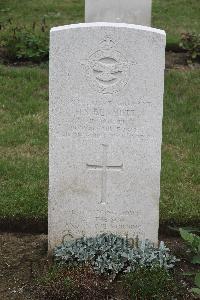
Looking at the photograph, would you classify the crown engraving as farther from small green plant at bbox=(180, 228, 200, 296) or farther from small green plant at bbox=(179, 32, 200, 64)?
small green plant at bbox=(179, 32, 200, 64)

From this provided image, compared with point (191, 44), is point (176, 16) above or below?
above

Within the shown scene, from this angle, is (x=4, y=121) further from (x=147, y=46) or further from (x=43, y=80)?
(x=147, y=46)

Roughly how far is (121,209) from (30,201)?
1.13 metres

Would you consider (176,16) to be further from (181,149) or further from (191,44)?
(181,149)

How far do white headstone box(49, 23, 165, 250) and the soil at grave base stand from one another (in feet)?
0.59

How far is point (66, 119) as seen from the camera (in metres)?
4.70

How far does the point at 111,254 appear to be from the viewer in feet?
15.6

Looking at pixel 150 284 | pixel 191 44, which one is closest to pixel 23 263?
pixel 150 284

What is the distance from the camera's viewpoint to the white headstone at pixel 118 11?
964 cm

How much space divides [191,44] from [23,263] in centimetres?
549

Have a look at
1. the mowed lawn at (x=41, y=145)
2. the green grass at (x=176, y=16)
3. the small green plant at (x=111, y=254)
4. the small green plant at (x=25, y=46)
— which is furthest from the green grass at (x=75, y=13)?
the small green plant at (x=111, y=254)

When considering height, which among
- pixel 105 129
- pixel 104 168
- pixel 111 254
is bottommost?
pixel 111 254

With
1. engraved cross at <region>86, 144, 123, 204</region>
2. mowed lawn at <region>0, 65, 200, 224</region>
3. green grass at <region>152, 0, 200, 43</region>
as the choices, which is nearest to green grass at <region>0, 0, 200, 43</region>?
green grass at <region>152, 0, 200, 43</region>

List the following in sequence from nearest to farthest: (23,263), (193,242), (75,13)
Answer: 1. (193,242)
2. (23,263)
3. (75,13)
